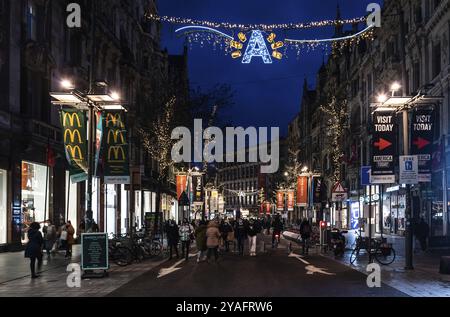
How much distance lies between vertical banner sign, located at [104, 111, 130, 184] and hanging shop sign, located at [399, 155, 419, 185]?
9379mm

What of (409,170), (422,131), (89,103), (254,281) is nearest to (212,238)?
(254,281)

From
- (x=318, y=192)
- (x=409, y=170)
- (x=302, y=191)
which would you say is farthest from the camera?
(x=302, y=191)

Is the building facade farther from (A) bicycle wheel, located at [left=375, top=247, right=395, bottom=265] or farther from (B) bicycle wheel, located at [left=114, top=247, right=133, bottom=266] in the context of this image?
(A) bicycle wheel, located at [left=375, top=247, right=395, bottom=265]

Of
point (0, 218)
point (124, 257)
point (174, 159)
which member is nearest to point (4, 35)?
point (0, 218)

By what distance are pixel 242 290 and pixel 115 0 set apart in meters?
38.0

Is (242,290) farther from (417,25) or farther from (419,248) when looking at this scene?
(417,25)

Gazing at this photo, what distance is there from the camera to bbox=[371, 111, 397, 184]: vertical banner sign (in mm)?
23266

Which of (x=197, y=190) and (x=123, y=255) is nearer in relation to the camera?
(x=123, y=255)

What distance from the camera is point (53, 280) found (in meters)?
19.5

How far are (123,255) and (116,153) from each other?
414 cm

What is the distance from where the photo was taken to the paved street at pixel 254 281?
16094mm

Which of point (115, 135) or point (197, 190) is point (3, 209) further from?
point (197, 190)

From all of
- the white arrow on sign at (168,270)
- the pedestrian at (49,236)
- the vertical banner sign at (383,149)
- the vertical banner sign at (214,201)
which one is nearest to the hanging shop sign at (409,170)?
the vertical banner sign at (383,149)

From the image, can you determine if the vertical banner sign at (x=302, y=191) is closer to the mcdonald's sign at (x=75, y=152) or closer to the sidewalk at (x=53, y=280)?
the sidewalk at (x=53, y=280)
